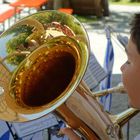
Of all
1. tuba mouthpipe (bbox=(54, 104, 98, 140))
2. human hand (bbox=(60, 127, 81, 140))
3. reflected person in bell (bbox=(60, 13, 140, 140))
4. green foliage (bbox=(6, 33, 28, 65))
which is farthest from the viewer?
green foliage (bbox=(6, 33, 28, 65))

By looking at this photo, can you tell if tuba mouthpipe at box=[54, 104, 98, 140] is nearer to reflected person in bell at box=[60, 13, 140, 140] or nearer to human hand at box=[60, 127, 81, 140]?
human hand at box=[60, 127, 81, 140]

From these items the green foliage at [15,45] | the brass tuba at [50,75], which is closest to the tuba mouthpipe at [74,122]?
the brass tuba at [50,75]

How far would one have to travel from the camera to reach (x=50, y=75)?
7.89ft

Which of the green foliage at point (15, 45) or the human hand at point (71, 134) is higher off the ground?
the green foliage at point (15, 45)

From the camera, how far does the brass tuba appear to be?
6.73 feet

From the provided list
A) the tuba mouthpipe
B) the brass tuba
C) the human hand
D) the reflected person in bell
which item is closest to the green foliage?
the brass tuba

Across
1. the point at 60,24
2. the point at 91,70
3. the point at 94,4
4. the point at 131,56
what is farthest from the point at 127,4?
the point at 131,56

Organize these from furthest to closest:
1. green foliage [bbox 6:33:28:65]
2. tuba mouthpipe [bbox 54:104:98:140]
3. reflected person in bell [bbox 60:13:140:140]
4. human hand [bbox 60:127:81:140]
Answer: green foliage [bbox 6:33:28:65] → tuba mouthpipe [bbox 54:104:98:140] → human hand [bbox 60:127:81:140] → reflected person in bell [bbox 60:13:140:140]

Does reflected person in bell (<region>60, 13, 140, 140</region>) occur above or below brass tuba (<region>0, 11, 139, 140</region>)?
above

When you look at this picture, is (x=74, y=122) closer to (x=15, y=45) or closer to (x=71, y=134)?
(x=71, y=134)

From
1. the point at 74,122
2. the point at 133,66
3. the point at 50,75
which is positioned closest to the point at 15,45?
the point at 50,75

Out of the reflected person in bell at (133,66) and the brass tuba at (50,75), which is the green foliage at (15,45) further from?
the reflected person in bell at (133,66)

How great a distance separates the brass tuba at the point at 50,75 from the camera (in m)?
2.05

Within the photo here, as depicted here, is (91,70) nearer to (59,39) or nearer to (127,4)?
(59,39)
